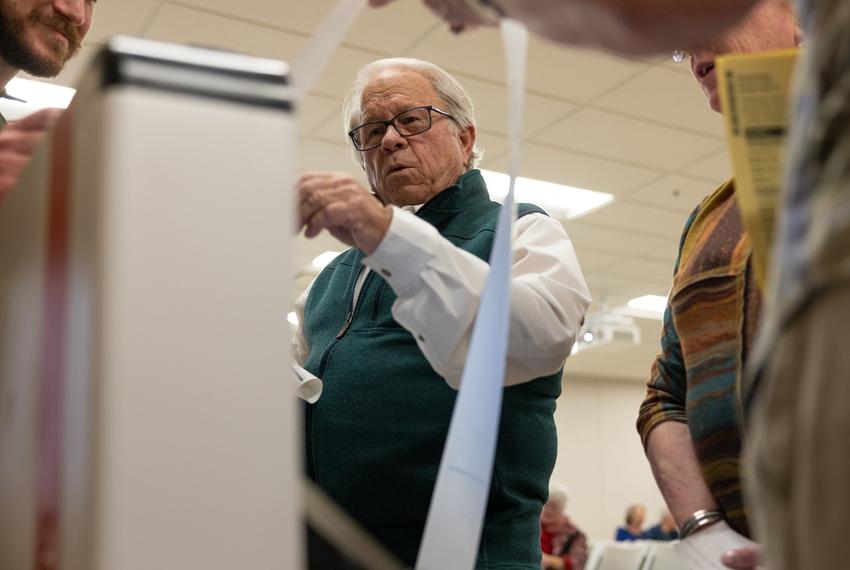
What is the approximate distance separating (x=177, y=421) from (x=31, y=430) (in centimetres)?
12

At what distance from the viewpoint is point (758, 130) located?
1.77ft

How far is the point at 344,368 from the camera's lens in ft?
3.90

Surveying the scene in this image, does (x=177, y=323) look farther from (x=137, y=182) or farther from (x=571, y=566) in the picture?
(x=571, y=566)

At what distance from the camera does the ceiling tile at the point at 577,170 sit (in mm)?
4387

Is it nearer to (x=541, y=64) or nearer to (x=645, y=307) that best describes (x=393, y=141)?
(x=541, y=64)

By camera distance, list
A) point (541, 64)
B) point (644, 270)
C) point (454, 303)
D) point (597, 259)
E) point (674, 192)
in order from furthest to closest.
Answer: point (644, 270) < point (597, 259) < point (674, 192) < point (541, 64) < point (454, 303)

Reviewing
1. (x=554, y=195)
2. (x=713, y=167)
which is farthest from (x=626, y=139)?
(x=554, y=195)

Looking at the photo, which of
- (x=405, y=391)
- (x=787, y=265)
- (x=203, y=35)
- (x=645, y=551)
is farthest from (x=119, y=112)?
(x=645, y=551)

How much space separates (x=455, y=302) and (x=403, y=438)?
234 millimetres

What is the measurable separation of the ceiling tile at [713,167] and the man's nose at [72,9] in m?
3.47

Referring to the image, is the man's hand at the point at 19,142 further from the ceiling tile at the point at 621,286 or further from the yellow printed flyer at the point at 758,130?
the ceiling tile at the point at 621,286

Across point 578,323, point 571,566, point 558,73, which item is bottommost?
point 571,566

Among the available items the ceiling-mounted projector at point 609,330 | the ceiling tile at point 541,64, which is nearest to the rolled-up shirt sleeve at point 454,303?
the ceiling tile at point 541,64

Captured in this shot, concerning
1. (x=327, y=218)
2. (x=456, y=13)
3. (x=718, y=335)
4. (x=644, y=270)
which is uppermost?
(x=644, y=270)
